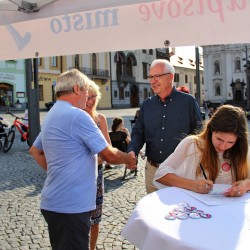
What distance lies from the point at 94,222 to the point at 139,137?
0.84 m

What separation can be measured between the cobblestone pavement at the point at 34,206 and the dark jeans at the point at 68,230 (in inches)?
65.3

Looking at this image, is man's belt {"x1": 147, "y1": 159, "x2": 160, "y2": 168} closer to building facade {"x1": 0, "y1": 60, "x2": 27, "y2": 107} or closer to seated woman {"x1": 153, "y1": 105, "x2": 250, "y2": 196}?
seated woman {"x1": 153, "y1": 105, "x2": 250, "y2": 196}

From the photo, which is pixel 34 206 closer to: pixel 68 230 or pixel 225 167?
pixel 68 230

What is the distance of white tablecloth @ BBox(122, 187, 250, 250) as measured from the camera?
1.53 metres

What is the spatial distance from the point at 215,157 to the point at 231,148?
0.41 ft

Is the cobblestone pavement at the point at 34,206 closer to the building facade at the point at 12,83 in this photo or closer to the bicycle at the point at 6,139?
the bicycle at the point at 6,139

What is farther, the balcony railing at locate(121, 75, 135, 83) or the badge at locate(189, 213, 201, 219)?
the balcony railing at locate(121, 75, 135, 83)

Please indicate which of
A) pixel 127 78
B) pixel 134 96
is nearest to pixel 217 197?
pixel 127 78

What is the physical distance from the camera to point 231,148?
2385mm

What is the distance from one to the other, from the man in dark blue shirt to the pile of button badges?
3.93 feet

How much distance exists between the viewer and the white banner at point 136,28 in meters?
2.27

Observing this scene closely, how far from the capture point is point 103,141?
2289 millimetres

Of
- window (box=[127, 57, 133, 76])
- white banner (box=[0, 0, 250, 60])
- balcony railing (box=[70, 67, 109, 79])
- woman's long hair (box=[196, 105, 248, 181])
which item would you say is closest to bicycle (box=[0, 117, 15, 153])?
white banner (box=[0, 0, 250, 60])

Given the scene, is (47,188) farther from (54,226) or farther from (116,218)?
→ (116,218)
